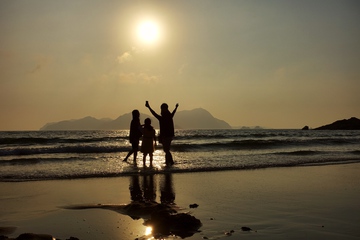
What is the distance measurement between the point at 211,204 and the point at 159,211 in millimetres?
1809

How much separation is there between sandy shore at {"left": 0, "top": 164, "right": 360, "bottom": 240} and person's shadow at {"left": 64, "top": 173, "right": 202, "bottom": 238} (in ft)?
0.26

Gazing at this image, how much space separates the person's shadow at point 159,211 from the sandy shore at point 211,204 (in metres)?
0.08

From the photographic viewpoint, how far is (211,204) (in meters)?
7.39

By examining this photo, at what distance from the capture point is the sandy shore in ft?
17.6

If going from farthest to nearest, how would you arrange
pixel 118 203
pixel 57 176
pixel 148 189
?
pixel 57 176 < pixel 148 189 < pixel 118 203

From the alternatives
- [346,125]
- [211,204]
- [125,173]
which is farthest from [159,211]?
[346,125]

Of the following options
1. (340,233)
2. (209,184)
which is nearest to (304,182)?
(209,184)

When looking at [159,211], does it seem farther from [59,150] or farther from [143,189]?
[59,150]

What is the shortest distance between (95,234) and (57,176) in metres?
7.81

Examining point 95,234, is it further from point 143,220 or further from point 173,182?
point 173,182

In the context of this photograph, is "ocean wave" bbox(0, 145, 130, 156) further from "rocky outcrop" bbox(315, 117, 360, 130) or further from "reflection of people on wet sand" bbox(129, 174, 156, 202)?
"rocky outcrop" bbox(315, 117, 360, 130)

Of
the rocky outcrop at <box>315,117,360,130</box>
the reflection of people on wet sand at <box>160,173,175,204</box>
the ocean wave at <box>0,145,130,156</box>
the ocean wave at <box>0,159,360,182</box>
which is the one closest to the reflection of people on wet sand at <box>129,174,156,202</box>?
the reflection of people on wet sand at <box>160,173,175,204</box>

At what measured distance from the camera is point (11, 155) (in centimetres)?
2397

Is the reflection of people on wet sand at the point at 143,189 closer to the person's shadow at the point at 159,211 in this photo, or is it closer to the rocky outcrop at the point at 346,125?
the person's shadow at the point at 159,211
